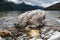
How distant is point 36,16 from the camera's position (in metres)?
7.92

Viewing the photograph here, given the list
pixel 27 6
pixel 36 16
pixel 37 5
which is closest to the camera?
pixel 36 16

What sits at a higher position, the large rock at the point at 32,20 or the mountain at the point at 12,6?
the mountain at the point at 12,6

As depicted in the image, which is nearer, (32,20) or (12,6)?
(32,20)

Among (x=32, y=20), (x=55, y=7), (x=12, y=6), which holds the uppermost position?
(x=12, y=6)

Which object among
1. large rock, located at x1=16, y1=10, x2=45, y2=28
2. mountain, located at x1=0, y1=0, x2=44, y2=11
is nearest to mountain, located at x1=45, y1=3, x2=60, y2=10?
mountain, located at x1=0, y1=0, x2=44, y2=11

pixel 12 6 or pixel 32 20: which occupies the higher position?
pixel 12 6

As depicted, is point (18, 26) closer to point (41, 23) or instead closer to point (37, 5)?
point (41, 23)

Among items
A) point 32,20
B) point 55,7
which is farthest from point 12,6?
point 32,20

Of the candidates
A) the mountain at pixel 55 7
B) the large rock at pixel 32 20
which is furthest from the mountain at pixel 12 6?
the large rock at pixel 32 20

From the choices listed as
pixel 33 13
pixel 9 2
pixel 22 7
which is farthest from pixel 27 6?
pixel 33 13

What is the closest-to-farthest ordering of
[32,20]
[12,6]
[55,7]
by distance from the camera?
1. [32,20]
2. [55,7]
3. [12,6]

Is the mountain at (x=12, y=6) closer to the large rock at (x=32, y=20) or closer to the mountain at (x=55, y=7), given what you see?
the mountain at (x=55, y=7)

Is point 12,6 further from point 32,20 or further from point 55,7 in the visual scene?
point 32,20

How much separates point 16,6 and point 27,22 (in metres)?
14.2
